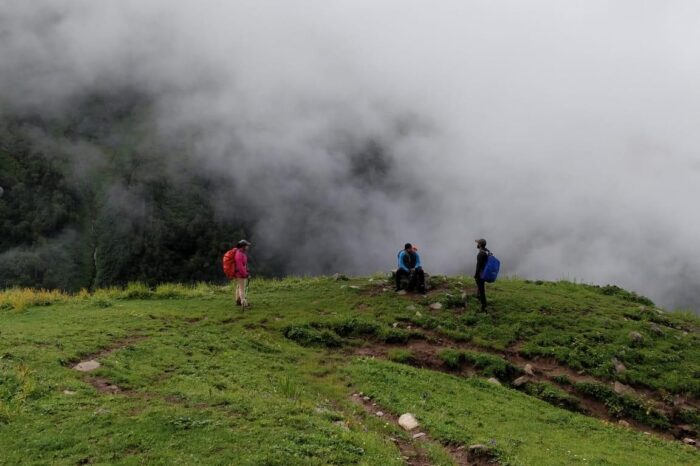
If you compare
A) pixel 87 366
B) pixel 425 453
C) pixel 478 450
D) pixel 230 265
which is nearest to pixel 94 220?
pixel 230 265

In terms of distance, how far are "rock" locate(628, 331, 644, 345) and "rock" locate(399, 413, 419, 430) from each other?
13524 mm

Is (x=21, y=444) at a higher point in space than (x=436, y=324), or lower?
lower

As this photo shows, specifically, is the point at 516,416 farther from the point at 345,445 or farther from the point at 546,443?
the point at 345,445

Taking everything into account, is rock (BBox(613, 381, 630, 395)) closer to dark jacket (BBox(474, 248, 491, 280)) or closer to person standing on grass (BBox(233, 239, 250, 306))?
dark jacket (BBox(474, 248, 491, 280))

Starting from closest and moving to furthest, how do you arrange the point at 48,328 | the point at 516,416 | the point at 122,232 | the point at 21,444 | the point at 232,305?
the point at 21,444, the point at 516,416, the point at 48,328, the point at 232,305, the point at 122,232

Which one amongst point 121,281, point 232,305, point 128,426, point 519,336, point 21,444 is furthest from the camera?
point 121,281

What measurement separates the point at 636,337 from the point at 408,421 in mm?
14114

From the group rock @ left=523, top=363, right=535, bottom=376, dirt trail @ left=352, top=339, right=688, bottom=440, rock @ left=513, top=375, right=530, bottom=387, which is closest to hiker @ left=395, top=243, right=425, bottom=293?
dirt trail @ left=352, top=339, right=688, bottom=440

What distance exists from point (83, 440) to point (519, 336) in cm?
1844

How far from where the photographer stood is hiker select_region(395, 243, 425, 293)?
29453 millimetres

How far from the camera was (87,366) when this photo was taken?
16.8 m

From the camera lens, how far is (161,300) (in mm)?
30656

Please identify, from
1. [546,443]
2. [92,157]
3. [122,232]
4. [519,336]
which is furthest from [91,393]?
[92,157]

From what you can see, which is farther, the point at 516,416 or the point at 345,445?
the point at 516,416
